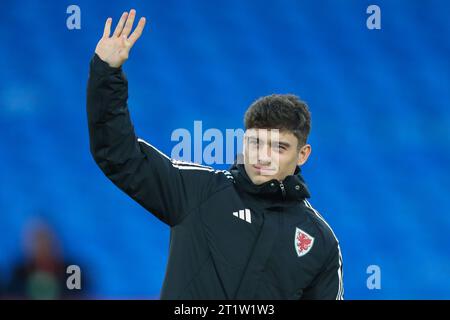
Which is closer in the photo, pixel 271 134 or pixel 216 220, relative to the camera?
pixel 216 220

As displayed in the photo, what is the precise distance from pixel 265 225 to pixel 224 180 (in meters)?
0.18

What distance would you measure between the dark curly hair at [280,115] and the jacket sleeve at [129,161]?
0.21 m

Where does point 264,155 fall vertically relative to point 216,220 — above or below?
above

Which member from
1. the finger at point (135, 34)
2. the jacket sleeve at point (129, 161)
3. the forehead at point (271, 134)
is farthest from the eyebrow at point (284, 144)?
the finger at point (135, 34)

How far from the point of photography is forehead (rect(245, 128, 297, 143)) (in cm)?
225

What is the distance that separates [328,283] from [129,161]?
628 millimetres

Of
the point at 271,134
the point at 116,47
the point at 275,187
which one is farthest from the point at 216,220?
the point at 116,47

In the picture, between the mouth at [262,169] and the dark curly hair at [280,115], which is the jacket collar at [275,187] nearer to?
the mouth at [262,169]

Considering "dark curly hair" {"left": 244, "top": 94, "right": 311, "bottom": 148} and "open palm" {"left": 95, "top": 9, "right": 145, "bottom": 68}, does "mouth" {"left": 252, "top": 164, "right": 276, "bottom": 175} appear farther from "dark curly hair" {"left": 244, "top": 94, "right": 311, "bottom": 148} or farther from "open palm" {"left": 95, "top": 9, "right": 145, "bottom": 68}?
"open palm" {"left": 95, "top": 9, "right": 145, "bottom": 68}

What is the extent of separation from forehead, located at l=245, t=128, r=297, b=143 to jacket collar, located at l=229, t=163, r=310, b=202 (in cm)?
9

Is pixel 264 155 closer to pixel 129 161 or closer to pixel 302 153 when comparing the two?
pixel 302 153

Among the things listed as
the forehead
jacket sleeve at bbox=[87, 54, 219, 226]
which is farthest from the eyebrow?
jacket sleeve at bbox=[87, 54, 219, 226]

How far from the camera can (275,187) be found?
2.18 m
